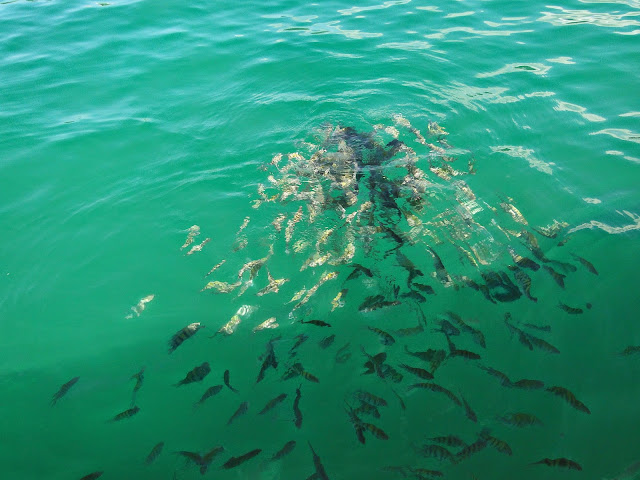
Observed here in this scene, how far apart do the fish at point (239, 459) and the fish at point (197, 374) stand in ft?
3.52

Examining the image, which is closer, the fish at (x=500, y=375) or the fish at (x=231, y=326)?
the fish at (x=500, y=375)

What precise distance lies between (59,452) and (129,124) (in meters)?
6.76

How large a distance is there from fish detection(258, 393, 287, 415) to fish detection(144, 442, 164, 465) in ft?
3.67

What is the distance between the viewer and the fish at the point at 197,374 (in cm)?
505

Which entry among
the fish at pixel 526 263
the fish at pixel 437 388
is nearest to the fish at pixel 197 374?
the fish at pixel 437 388

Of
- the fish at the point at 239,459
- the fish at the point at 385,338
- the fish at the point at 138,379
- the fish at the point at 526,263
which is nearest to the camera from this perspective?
the fish at the point at 239,459

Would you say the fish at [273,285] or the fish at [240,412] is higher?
the fish at [273,285]

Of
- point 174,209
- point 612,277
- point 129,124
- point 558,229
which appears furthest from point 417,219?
point 129,124

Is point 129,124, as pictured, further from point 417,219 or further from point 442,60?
point 442,60

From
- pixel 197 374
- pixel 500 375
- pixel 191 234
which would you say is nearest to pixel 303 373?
pixel 197 374

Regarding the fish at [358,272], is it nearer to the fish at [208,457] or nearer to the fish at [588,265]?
the fish at [208,457]

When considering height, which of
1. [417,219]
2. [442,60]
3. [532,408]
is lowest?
[532,408]

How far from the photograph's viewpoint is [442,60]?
1034cm

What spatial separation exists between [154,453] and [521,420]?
3.95 meters
